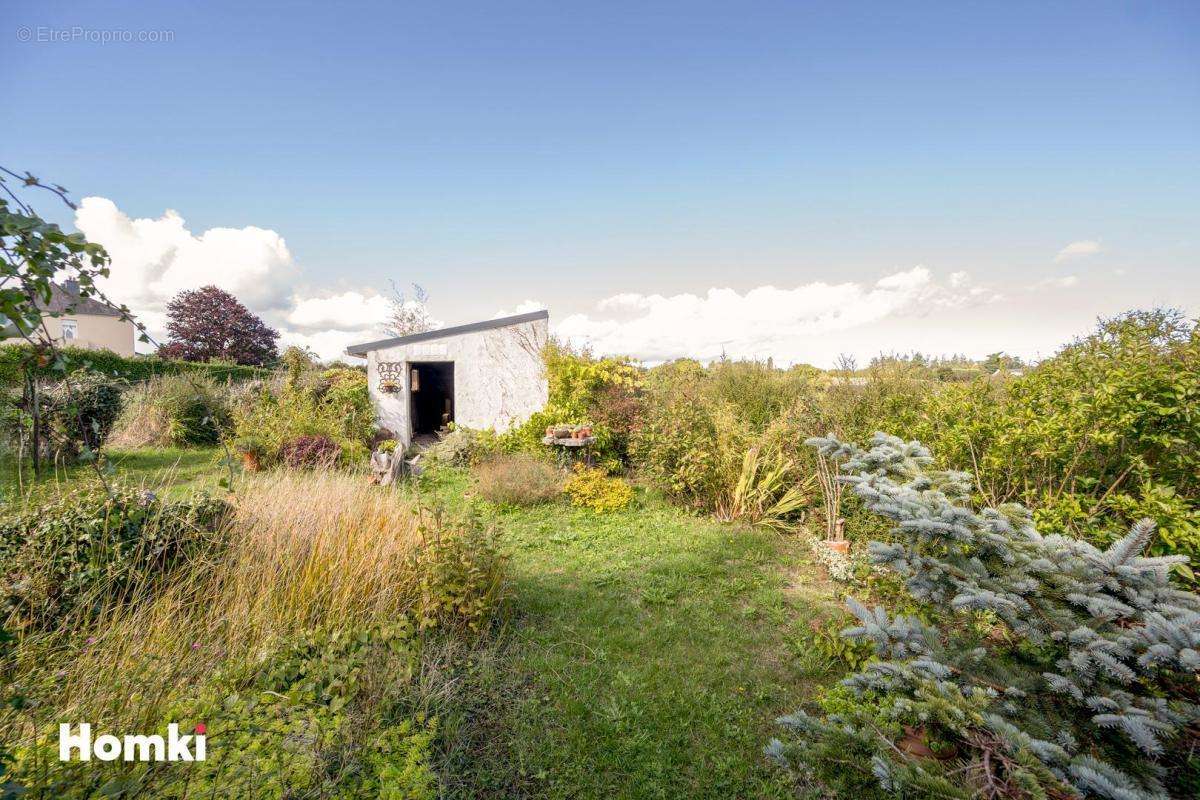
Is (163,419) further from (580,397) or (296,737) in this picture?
(296,737)

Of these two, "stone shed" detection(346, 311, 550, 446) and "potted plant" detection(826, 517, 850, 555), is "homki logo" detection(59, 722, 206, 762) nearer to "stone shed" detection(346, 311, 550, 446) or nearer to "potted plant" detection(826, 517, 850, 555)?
"potted plant" detection(826, 517, 850, 555)

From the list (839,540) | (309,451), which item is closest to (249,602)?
(839,540)

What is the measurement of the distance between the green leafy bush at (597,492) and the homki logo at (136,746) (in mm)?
5103

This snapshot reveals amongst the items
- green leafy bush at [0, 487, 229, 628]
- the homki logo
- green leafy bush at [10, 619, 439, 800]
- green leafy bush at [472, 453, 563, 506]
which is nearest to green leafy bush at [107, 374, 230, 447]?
green leafy bush at [472, 453, 563, 506]

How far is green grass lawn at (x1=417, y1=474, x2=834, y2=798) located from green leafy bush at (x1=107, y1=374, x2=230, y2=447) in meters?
10.5

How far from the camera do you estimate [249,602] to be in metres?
3.27

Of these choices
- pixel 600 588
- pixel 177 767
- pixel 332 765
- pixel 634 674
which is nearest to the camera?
pixel 177 767

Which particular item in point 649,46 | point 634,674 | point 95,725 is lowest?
point 634,674

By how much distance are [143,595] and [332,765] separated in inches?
91.4

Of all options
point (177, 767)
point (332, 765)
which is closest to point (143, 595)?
point (177, 767)

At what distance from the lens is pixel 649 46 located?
7.94 m

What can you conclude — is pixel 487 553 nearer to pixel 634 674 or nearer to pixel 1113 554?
pixel 634 674

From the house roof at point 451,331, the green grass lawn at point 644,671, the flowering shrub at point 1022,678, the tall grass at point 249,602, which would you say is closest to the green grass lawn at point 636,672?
the green grass lawn at point 644,671

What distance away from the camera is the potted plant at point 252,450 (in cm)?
873
